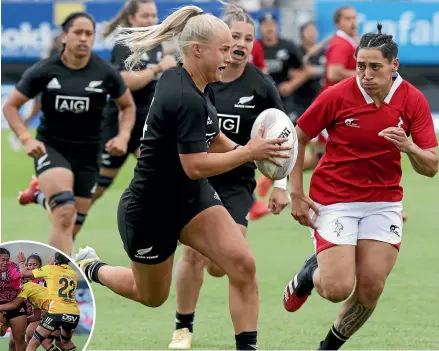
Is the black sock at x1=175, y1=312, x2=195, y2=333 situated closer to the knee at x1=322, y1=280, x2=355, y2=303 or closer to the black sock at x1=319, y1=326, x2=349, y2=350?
the black sock at x1=319, y1=326, x2=349, y2=350

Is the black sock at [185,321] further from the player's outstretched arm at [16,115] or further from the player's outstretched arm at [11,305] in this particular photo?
the player's outstretched arm at [16,115]

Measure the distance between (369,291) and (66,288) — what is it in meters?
1.92

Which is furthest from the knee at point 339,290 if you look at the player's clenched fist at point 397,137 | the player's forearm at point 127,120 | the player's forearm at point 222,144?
the player's forearm at point 127,120

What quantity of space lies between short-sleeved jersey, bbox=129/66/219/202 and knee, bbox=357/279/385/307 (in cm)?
118

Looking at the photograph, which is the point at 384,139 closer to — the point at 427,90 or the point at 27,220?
the point at 27,220

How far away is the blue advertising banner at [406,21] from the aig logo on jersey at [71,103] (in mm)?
16051

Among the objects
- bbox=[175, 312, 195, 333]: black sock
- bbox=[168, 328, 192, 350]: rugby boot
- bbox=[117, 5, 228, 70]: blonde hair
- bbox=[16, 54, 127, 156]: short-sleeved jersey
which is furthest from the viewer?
bbox=[16, 54, 127, 156]: short-sleeved jersey

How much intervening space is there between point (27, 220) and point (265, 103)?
6.04 metres

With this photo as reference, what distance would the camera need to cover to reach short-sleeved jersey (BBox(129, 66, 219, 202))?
6.14m

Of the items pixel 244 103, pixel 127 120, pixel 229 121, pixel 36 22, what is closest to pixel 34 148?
pixel 127 120

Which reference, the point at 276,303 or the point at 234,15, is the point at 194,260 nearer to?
the point at 276,303

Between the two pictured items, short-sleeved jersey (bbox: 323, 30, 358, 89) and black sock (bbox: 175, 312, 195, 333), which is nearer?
black sock (bbox: 175, 312, 195, 333)

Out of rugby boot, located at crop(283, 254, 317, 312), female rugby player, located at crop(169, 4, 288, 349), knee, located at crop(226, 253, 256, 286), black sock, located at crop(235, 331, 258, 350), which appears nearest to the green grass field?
rugby boot, located at crop(283, 254, 317, 312)

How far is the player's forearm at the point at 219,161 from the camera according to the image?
6.12 m
